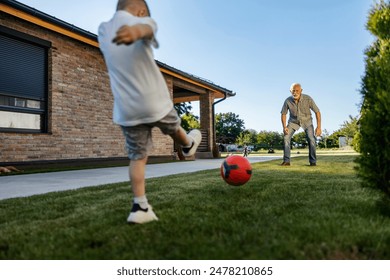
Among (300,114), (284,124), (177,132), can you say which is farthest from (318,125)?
(177,132)

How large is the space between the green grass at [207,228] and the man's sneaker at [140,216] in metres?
0.07

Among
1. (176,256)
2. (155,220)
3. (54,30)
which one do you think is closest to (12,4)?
(54,30)

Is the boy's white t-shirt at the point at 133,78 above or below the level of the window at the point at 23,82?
below

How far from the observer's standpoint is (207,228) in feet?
6.06

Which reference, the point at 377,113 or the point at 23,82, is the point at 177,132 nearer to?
the point at 377,113

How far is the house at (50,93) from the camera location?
7.23m

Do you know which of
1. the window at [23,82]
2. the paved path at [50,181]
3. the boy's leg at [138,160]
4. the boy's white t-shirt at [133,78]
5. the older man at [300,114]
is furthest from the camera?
the older man at [300,114]

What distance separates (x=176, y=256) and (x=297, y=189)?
2.39 meters

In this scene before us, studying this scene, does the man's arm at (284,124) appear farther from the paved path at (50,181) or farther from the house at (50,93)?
the house at (50,93)

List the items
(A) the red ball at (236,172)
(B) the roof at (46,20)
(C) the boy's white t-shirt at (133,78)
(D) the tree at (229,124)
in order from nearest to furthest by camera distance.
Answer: (C) the boy's white t-shirt at (133,78)
(A) the red ball at (236,172)
(B) the roof at (46,20)
(D) the tree at (229,124)

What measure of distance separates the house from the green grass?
5.05m

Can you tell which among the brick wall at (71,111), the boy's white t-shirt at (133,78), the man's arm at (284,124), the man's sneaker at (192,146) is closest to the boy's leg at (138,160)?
the boy's white t-shirt at (133,78)

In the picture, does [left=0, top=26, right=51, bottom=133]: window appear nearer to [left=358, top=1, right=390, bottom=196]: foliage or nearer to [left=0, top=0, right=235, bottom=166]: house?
[left=0, top=0, right=235, bottom=166]: house
